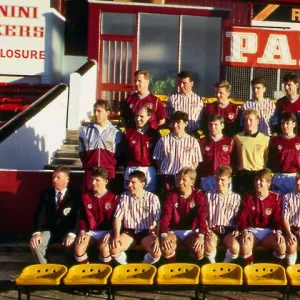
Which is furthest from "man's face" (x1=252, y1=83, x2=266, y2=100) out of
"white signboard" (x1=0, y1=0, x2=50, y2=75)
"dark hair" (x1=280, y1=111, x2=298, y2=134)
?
"white signboard" (x1=0, y1=0, x2=50, y2=75)

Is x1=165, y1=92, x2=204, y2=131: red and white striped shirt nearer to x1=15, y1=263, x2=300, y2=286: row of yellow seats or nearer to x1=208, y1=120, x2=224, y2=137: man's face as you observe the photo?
x1=208, y1=120, x2=224, y2=137: man's face

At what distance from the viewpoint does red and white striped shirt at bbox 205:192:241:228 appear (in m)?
9.38

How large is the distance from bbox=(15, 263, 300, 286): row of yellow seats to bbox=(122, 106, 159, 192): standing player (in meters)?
1.82

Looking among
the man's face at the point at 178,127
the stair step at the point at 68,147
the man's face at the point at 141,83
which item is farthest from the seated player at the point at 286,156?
the stair step at the point at 68,147

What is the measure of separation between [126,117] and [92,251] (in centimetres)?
221

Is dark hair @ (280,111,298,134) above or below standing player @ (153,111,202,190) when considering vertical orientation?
above

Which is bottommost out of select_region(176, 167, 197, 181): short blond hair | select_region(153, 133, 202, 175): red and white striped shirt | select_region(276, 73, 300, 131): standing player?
select_region(176, 167, 197, 181): short blond hair

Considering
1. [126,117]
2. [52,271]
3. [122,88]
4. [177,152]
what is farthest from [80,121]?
[52,271]

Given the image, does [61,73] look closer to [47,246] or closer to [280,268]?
[47,246]

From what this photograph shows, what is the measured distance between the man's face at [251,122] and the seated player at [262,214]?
1.00 m

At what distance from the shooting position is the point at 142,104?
10.7 m

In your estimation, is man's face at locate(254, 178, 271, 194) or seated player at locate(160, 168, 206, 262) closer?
seated player at locate(160, 168, 206, 262)

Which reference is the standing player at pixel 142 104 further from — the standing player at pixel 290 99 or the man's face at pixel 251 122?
the standing player at pixel 290 99

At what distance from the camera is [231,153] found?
10055 mm
